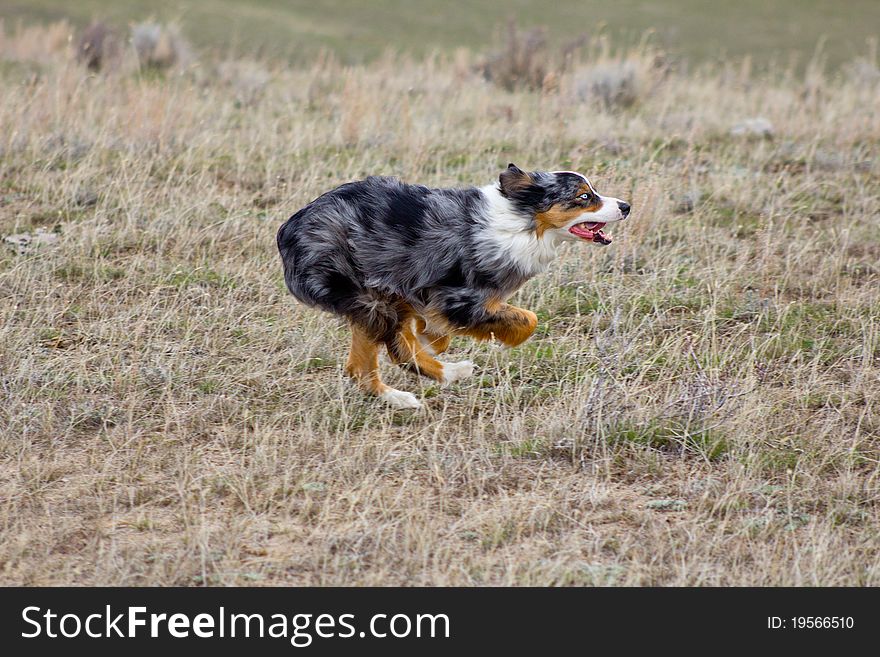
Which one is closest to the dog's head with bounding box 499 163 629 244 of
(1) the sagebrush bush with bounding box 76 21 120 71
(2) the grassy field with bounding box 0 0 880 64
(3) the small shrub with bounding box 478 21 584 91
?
(3) the small shrub with bounding box 478 21 584 91

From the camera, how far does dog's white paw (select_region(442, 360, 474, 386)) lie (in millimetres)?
6473

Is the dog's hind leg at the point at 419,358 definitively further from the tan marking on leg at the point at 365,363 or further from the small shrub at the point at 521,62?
the small shrub at the point at 521,62

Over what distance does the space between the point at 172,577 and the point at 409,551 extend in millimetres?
1057

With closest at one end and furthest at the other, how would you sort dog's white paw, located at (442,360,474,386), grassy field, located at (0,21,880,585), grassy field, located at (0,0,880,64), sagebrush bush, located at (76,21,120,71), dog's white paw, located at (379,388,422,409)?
grassy field, located at (0,21,880,585) → dog's white paw, located at (379,388,422,409) → dog's white paw, located at (442,360,474,386) → sagebrush bush, located at (76,21,120,71) → grassy field, located at (0,0,880,64)

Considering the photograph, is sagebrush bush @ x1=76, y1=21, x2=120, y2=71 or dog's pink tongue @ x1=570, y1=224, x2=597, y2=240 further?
sagebrush bush @ x1=76, y1=21, x2=120, y2=71

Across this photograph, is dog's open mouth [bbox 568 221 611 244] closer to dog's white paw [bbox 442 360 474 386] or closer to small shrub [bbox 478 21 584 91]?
dog's white paw [bbox 442 360 474 386]

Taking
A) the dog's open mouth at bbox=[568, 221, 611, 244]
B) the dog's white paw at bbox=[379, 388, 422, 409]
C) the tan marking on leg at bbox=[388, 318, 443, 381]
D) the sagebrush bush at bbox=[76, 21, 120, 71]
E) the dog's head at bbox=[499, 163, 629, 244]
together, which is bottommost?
the dog's white paw at bbox=[379, 388, 422, 409]

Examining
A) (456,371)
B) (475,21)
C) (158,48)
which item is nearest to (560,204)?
(456,371)

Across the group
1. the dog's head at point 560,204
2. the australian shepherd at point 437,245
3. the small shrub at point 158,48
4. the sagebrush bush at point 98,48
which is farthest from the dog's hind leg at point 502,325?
the small shrub at point 158,48

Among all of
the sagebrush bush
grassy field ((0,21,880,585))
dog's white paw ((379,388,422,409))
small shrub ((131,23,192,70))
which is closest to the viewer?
A: grassy field ((0,21,880,585))

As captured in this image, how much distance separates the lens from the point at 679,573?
→ 450 cm

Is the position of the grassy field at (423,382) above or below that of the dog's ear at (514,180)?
below

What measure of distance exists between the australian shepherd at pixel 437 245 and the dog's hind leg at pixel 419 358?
18 centimetres

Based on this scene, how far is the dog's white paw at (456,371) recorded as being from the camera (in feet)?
21.2
